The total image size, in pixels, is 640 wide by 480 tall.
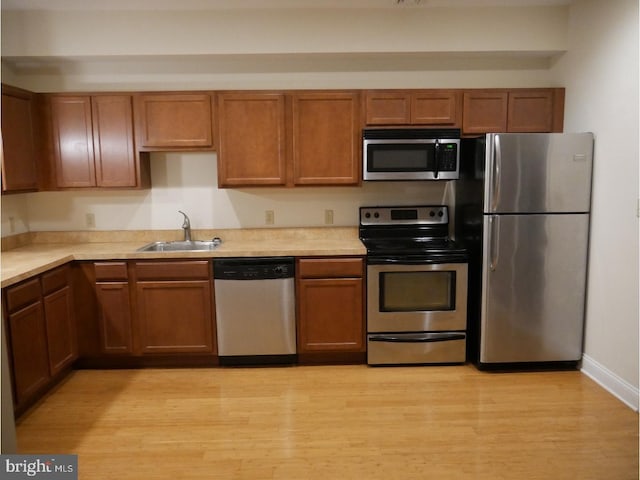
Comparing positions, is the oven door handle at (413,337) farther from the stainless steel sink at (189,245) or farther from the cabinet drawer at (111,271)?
the cabinet drawer at (111,271)

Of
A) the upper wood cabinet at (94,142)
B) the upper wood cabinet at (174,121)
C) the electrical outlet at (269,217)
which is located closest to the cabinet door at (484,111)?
the electrical outlet at (269,217)

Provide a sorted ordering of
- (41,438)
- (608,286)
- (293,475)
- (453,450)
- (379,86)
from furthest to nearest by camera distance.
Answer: (379,86) → (608,286) → (41,438) → (453,450) → (293,475)

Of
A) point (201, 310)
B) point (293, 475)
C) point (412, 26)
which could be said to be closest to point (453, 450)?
point (293, 475)

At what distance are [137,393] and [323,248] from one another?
164cm

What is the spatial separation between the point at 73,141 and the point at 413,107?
2668mm

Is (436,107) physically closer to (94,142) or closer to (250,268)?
(250,268)

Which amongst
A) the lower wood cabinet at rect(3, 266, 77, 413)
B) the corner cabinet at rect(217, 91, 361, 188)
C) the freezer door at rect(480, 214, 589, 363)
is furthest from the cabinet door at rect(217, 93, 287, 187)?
the freezer door at rect(480, 214, 589, 363)

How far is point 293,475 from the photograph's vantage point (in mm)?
2264

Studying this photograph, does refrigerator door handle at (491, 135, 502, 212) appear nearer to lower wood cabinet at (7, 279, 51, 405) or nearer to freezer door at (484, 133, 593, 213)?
freezer door at (484, 133, 593, 213)

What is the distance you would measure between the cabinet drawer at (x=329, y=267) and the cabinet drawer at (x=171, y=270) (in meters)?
0.72

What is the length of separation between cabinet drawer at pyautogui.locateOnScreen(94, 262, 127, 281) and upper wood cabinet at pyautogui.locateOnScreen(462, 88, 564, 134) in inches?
111

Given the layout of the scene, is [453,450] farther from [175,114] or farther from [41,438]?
[175,114]

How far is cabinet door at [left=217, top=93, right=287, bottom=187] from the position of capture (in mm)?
3555

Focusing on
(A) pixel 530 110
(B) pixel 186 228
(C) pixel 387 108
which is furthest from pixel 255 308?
(A) pixel 530 110
